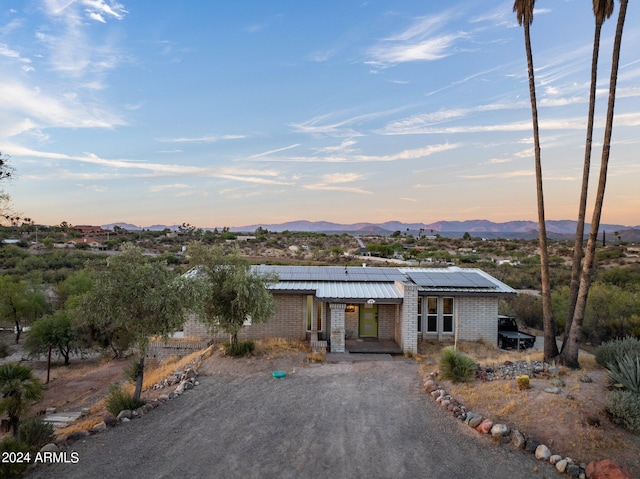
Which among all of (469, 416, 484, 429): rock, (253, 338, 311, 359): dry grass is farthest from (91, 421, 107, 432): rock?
(469, 416, 484, 429): rock

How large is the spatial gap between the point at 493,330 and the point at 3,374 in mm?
17344

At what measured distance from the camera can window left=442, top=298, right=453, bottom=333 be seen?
60.2ft

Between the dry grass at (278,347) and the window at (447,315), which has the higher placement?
the window at (447,315)

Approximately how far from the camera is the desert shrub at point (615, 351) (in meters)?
11.2

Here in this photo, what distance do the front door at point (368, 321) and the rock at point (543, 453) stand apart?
1065 cm

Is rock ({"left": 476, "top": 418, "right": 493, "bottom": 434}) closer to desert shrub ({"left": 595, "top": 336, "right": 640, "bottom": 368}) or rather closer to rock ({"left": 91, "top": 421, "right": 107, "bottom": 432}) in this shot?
desert shrub ({"left": 595, "top": 336, "right": 640, "bottom": 368})

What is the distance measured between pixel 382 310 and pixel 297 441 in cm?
1035

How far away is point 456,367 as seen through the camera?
12.0 metres

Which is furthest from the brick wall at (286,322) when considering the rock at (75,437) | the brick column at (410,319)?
the rock at (75,437)

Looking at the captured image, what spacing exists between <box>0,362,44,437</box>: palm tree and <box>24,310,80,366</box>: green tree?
37.6 ft

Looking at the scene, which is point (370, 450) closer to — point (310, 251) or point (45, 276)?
point (45, 276)

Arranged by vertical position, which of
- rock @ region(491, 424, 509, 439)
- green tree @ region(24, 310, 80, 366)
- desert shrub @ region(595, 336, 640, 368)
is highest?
desert shrub @ region(595, 336, 640, 368)

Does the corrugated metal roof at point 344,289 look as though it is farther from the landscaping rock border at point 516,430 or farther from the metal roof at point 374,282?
the landscaping rock border at point 516,430

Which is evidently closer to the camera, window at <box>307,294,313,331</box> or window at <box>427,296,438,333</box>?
window at <box>307,294,313,331</box>
